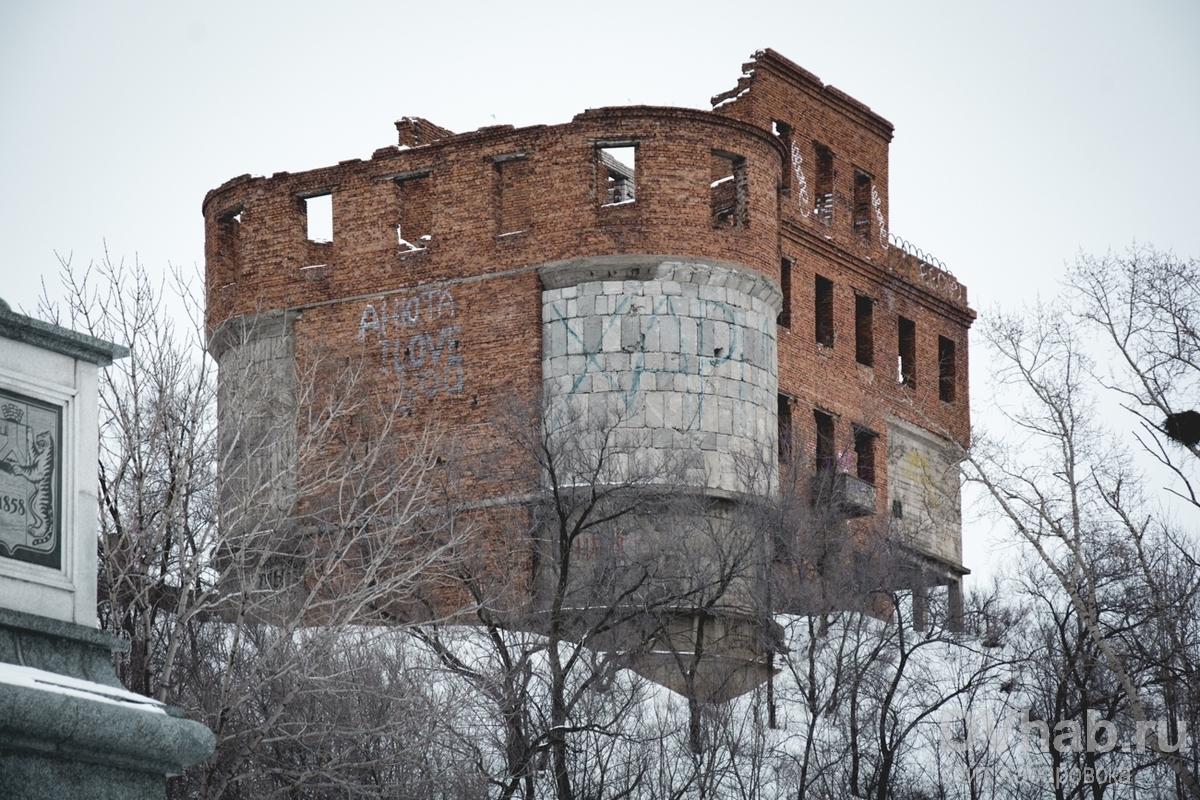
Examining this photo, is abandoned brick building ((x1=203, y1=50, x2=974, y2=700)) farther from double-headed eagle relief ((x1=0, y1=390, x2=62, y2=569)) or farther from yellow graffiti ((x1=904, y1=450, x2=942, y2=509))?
double-headed eagle relief ((x1=0, y1=390, x2=62, y2=569))

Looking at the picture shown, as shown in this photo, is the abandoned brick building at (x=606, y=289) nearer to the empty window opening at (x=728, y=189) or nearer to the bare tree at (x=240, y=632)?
the empty window opening at (x=728, y=189)

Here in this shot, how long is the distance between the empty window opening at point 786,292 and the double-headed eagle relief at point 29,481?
27.4 metres

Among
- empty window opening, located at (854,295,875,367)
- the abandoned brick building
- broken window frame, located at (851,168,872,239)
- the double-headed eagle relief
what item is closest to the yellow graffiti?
the abandoned brick building

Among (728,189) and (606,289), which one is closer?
(606,289)

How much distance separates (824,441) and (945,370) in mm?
5992

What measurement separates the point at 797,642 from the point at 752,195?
26.6 feet

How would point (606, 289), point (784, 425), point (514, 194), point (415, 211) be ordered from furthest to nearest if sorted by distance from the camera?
point (415, 211) → point (784, 425) → point (514, 194) → point (606, 289)

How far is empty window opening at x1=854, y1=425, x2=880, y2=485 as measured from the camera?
38.5 metres

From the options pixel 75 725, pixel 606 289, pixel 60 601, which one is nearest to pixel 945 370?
pixel 606 289

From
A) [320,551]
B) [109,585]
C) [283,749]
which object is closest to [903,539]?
[320,551]

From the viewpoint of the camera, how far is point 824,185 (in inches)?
1571

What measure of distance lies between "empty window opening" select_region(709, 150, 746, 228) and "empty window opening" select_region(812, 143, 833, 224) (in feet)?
12.0

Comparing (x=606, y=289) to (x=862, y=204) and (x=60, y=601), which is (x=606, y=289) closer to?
(x=862, y=204)

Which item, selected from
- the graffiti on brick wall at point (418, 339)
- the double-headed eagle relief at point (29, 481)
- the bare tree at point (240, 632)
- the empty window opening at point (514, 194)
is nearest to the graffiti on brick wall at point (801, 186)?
the empty window opening at point (514, 194)
